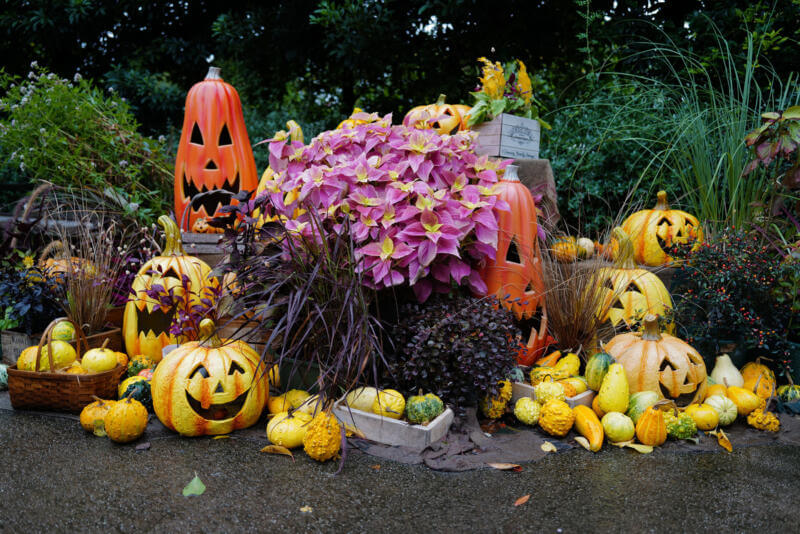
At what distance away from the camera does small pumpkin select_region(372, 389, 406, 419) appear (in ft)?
7.46

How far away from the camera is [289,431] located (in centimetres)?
219

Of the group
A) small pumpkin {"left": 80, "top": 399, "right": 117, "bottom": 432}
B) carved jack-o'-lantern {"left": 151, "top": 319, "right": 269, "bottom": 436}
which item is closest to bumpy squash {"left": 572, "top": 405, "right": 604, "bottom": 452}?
carved jack-o'-lantern {"left": 151, "top": 319, "right": 269, "bottom": 436}

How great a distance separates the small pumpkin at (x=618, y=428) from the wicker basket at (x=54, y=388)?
2231mm

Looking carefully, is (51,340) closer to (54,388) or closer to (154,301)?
(54,388)

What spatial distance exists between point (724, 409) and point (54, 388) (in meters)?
3.03

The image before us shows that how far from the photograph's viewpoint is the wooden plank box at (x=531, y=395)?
8.31 feet

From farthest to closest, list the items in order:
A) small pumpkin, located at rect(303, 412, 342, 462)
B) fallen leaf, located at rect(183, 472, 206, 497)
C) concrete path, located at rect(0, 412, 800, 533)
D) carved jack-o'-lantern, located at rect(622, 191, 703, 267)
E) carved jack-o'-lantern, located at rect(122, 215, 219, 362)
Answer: carved jack-o'-lantern, located at rect(622, 191, 703, 267)
carved jack-o'-lantern, located at rect(122, 215, 219, 362)
small pumpkin, located at rect(303, 412, 342, 462)
fallen leaf, located at rect(183, 472, 206, 497)
concrete path, located at rect(0, 412, 800, 533)

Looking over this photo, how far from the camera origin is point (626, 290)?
3.03 m

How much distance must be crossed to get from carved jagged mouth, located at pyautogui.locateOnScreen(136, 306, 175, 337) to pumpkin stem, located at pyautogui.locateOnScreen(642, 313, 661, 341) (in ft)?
8.00

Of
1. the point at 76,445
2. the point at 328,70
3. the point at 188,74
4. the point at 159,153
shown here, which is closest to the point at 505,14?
the point at 328,70

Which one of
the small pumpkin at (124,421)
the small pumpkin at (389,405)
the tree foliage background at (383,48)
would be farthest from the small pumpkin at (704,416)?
the small pumpkin at (124,421)

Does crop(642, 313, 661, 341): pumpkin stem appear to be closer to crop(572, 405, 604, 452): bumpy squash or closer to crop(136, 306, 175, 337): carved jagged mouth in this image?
crop(572, 405, 604, 452): bumpy squash

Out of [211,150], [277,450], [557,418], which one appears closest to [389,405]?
[277,450]

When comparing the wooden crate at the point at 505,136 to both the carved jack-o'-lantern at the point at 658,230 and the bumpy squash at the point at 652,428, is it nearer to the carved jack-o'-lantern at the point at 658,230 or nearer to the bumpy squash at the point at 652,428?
the carved jack-o'-lantern at the point at 658,230
